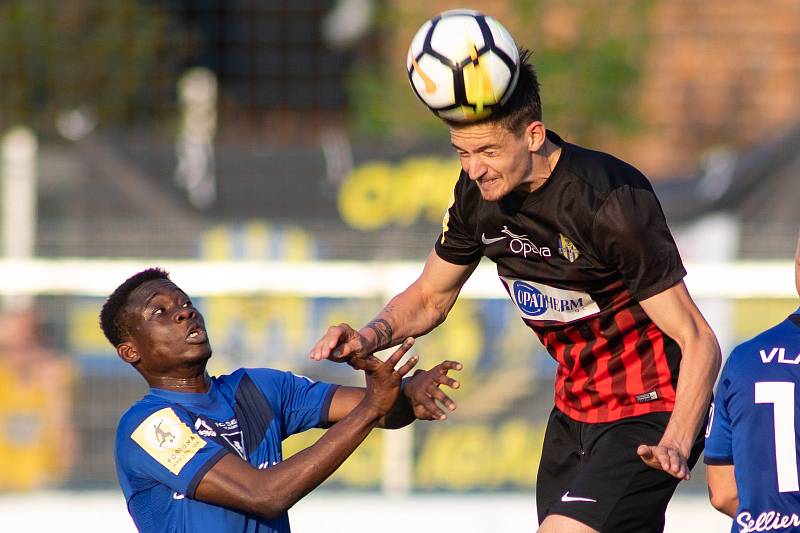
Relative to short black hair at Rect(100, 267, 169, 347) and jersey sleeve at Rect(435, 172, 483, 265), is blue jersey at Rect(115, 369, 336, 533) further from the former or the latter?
jersey sleeve at Rect(435, 172, 483, 265)

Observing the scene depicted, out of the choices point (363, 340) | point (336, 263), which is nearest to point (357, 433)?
point (363, 340)

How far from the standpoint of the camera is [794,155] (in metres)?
8.91

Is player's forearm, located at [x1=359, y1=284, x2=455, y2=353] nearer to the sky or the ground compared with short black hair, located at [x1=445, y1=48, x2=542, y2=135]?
nearer to the ground

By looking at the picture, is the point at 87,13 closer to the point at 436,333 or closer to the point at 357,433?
the point at 436,333

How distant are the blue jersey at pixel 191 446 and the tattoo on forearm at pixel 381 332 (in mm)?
404

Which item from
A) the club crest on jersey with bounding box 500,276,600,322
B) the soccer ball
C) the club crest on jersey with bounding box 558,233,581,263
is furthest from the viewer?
the club crest on jersey with bounding box 500,276,600,322

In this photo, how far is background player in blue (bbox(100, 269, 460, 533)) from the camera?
420 centimetres

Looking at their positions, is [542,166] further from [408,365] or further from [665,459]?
[665,459]

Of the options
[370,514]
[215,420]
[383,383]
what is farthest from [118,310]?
[370,514]

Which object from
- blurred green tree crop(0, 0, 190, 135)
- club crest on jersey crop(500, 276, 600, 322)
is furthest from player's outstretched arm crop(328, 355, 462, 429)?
blurred green tree crop(0, 0, 190, 135)

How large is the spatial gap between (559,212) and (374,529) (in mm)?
4994

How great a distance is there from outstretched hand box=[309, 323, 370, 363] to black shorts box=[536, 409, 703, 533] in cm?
84

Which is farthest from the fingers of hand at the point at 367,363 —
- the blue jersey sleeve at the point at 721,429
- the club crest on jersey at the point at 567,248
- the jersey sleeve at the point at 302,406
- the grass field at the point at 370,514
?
the grass field at the point at 370,514

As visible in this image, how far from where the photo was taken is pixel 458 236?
4.86 m
